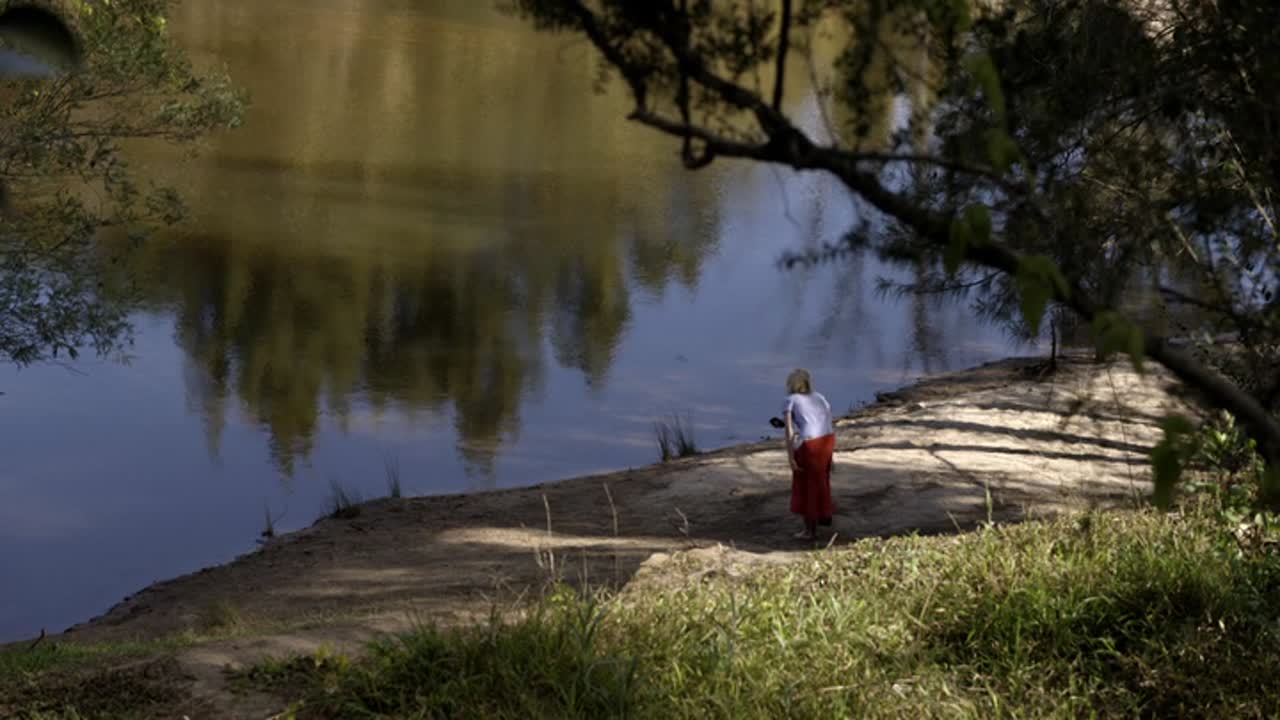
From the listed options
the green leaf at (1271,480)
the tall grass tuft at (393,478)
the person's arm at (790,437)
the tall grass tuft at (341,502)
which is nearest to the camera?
the green leaf at (1271,480)

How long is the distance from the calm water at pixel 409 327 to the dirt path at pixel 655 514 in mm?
1061

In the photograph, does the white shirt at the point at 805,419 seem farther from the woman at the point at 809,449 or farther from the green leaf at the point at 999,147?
the green leaf at the point at 999,147

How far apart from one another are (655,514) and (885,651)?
21.4 feet

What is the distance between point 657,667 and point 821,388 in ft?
42.2

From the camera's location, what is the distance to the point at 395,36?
33594 millimetres

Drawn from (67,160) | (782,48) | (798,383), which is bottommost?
(798,383)

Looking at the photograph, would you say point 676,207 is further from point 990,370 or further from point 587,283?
point 990,370

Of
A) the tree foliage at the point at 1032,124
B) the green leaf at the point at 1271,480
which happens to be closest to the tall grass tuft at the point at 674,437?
the tree foliage at the point at 1032,124

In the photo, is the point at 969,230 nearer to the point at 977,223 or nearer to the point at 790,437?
the point at 977,223

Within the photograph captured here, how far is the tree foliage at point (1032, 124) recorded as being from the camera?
329 cm

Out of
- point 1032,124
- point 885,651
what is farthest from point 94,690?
point 1032,124

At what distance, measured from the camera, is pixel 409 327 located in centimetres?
1902

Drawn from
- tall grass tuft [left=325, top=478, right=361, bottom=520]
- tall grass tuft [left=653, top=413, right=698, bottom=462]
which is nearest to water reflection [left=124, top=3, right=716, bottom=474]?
tall grass tuft [left=325, top=478, right=361, bottom=520]

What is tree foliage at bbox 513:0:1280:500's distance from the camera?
3295mm
